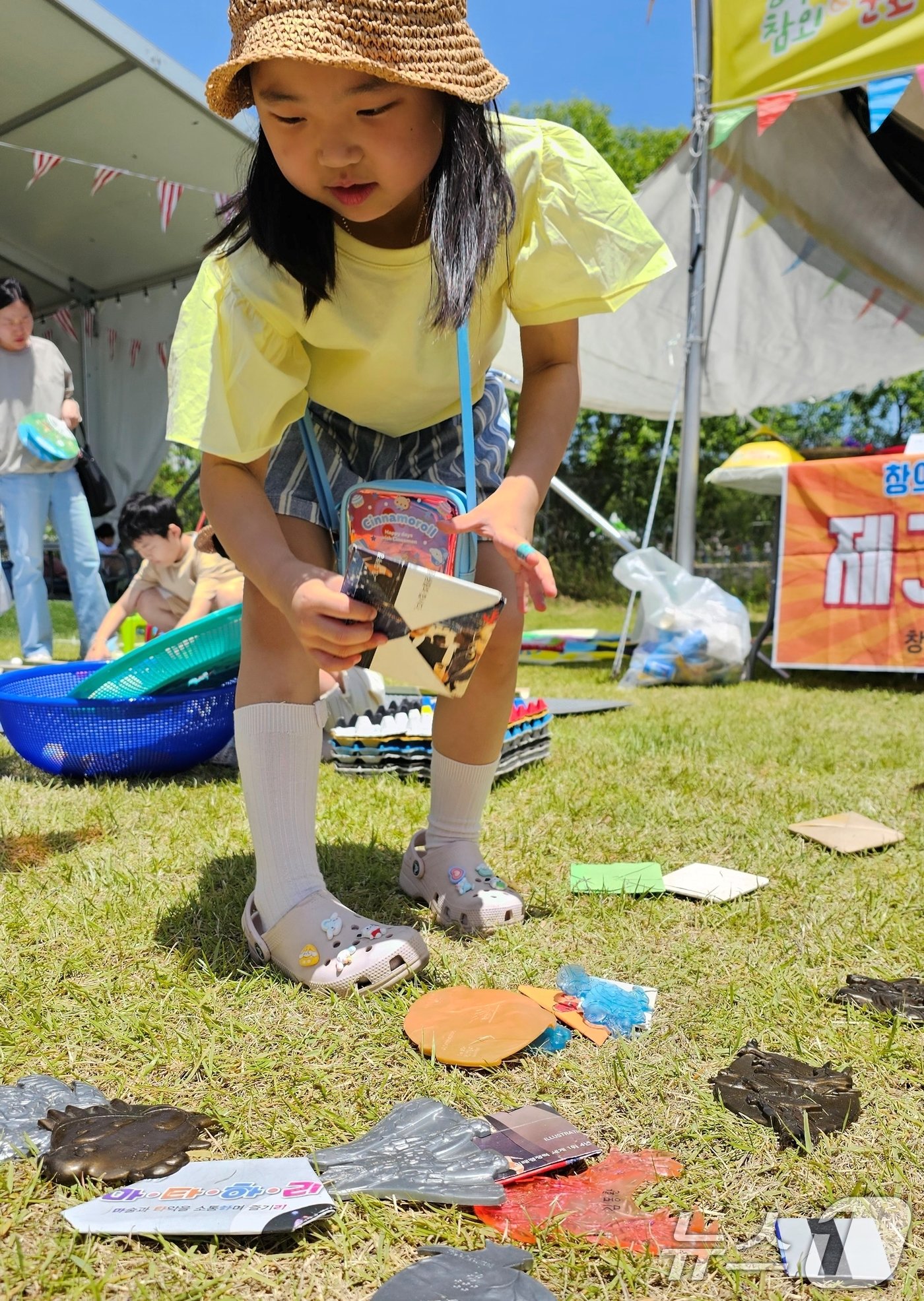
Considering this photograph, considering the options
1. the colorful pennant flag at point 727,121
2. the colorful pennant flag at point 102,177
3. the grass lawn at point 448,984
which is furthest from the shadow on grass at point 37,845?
the colorful pennant flag at point 102,177

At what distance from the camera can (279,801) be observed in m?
1.22

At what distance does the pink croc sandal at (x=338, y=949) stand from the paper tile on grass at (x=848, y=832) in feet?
2.64

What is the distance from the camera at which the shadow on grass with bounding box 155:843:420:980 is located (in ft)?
4.08

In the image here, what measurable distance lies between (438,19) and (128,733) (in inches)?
58.8

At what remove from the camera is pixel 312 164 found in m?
0.98

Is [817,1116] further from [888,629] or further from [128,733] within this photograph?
[888,629]

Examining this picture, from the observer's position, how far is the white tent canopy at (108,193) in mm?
5504

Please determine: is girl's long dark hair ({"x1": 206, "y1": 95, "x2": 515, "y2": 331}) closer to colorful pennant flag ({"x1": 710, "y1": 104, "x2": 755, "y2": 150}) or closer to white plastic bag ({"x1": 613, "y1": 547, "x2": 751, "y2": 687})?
white plastic bag ({"x1": 613, "y1": 547, "x2": 751, "y2": 687})

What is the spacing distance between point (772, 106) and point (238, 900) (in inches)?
140

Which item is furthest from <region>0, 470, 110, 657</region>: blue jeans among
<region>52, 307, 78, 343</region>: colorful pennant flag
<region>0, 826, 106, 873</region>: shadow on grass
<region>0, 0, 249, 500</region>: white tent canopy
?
<region>52, 307, 78, 343</region>: colorful pennant flag

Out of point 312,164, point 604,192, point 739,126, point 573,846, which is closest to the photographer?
point 312,164

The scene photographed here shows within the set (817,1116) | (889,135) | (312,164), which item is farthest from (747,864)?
(889,135)

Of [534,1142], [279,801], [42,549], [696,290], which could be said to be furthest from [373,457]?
[696,290]

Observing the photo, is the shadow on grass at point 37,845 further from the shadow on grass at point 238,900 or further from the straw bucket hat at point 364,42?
the straw bucket hat at point 364,42
